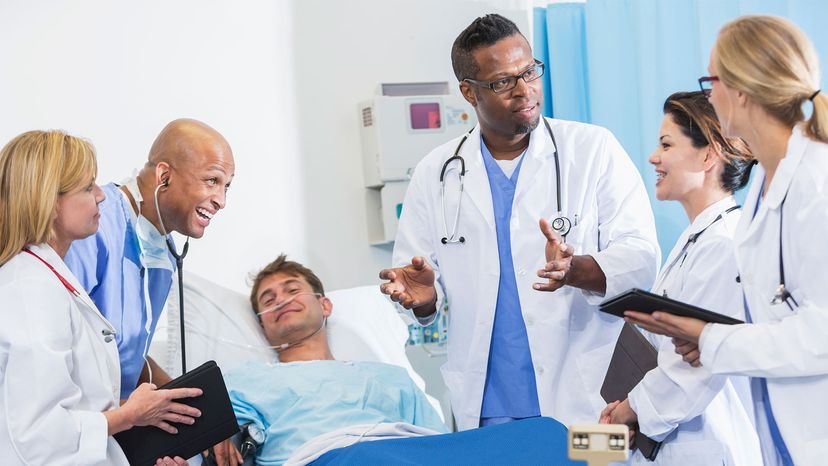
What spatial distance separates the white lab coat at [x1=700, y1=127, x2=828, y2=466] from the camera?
1367 mm

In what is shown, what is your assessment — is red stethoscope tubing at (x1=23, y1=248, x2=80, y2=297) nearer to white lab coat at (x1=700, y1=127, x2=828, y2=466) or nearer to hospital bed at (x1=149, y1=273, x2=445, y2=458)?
hospital bed at (x1=149, y1=273, x2=445, y2=458)

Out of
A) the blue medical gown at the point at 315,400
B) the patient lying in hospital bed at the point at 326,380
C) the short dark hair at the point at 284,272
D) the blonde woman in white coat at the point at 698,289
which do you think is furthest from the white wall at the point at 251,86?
the blonde woman in white coat at the point at 698,289

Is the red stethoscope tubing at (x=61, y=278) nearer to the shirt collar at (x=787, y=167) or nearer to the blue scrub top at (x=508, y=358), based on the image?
the blue scrub top at (x=508, y=358)

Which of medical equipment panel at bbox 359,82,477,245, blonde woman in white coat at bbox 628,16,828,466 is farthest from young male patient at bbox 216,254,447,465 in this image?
blonde woman in white coat at bbox 628,16,828,466

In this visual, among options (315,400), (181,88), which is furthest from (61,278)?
(181,88)

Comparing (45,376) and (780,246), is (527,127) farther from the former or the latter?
(45,376)

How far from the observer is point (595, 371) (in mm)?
2115

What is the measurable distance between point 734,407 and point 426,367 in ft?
5.39

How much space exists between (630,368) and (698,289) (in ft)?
0.77

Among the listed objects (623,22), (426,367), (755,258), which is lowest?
(426,367)

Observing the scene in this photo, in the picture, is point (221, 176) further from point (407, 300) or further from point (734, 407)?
point (734, 407)

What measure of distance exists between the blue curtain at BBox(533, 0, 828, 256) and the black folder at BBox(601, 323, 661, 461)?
1131 millimetres

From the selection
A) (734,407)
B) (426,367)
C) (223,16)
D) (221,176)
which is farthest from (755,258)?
(223,16)

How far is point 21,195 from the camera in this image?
174 cm
